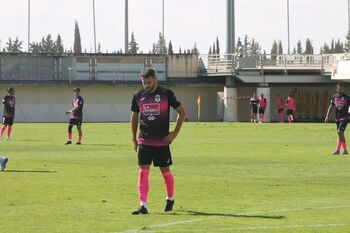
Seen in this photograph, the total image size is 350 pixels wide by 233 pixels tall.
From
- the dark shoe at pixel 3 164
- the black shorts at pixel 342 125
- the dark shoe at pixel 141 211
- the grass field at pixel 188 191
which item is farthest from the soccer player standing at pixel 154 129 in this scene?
the black shorts at pixel 342 125

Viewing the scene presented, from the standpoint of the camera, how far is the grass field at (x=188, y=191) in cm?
1302

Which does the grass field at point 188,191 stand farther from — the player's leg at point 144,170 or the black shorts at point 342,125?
the black shorts at point 342,125

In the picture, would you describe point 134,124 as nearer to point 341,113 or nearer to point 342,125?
point 342,125

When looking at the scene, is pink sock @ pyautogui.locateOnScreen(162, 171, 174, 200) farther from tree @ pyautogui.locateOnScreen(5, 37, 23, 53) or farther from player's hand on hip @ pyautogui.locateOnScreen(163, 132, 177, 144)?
tree @ pyautogui.locateOnScreen(5, 37, 23, 53)

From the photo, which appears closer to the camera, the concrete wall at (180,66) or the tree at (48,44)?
the concrete wall at (180,66)

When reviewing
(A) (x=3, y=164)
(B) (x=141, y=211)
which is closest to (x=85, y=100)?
(A) (x=3, y=164)

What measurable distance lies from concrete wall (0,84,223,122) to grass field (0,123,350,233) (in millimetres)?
43358

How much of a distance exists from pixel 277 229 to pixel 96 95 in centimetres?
6389

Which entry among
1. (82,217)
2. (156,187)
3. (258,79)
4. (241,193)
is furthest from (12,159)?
(258,79)

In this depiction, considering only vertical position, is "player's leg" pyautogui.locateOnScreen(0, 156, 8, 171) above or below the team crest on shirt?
below

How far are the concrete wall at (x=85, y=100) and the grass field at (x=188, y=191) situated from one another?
4336cm

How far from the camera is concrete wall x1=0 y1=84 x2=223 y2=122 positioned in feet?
244

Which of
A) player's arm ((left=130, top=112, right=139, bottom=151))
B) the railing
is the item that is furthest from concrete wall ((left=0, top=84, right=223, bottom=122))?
player's arm ((left=130, top=112, right=139, bottom=151))

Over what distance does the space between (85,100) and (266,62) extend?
13966 mm
